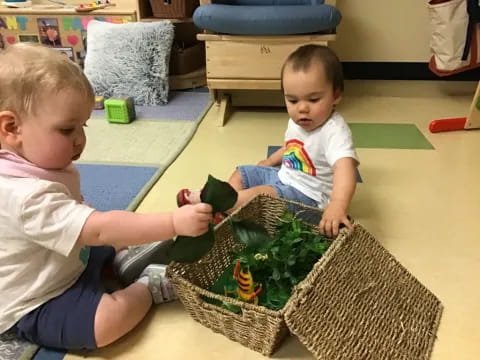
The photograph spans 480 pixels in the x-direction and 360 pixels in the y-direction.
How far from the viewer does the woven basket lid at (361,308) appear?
2.34 ft

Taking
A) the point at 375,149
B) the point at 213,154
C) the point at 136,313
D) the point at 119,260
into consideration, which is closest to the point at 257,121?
the point at 213,154

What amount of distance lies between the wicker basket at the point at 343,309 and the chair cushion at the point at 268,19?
98cm

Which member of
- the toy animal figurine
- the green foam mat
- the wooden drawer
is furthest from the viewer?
the wooden drawer

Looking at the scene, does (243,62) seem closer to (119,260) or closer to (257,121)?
(257,121)

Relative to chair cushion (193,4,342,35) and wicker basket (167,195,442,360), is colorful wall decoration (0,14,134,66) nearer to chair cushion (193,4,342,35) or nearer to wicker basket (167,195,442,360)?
chair cushion (193,4,342,35)

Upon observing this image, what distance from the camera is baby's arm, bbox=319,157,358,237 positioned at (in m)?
0.91

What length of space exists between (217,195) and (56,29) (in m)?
2.03

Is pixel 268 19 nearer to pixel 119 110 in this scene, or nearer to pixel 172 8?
pixel 119 110

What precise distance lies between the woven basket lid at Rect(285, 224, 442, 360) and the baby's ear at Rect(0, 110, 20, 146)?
0.49m

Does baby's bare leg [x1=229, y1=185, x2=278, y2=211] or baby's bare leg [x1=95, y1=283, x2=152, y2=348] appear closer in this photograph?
baby's bare leg [x1=95, y1=283, x2=152, y2=348]

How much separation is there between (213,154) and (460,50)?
1.16 meters

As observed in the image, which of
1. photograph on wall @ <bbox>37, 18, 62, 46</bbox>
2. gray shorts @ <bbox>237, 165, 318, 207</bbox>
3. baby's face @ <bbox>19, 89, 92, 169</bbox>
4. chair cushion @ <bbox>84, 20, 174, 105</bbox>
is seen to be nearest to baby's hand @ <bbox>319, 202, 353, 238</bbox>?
gray shorts @ <bbox>237, 165, 318, 207</bbox>

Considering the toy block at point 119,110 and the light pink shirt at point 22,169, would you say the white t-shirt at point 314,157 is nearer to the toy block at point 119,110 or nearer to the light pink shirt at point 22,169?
the light pink shirt at point 22,169

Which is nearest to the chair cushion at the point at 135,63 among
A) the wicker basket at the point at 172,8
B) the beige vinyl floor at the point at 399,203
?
the wicker basket at the point at 172,8
